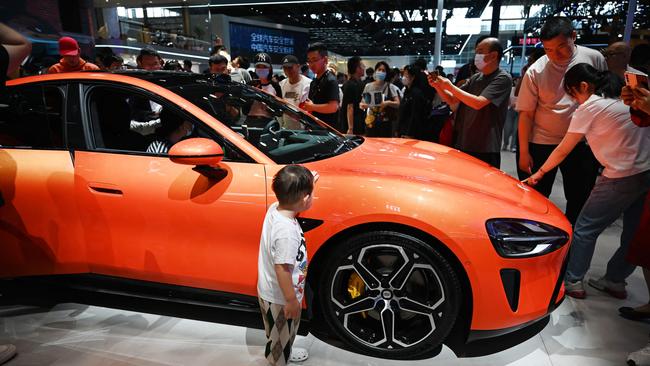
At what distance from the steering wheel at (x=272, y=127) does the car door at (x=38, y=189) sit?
114 cm

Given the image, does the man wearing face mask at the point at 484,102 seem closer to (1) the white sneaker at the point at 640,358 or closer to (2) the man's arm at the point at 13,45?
(1) the white sneaker at the point at 640,358

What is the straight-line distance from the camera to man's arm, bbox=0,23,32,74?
1.93 metres

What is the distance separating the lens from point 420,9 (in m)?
19.1

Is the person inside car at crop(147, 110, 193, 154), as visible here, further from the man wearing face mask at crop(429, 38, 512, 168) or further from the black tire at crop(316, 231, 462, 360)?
the man wearing face mask at crop(429, 38, 512, 168)

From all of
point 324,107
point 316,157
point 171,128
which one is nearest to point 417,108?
point 324,107

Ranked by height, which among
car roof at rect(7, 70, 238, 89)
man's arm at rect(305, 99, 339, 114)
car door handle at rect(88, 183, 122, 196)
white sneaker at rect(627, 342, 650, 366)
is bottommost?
white sneaker at rect(627, 342, 650, 366)

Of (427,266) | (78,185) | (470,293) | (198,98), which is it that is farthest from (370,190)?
(78,185)

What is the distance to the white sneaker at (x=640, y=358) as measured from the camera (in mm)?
1888

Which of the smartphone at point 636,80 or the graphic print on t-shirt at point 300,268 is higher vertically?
the smartphone at point 636,80

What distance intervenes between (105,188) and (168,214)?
0.40 meters

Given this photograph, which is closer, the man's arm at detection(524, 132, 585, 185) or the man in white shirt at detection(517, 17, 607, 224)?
the man's arm at detection(524, 132, 585, 185)

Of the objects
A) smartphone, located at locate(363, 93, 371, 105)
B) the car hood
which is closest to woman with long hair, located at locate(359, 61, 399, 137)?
smartphone, located at locate(363, 93, 371, 105)

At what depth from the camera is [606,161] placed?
7.84 feet

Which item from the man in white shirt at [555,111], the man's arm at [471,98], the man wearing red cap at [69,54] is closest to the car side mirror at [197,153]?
the man's arm at [471,98]
